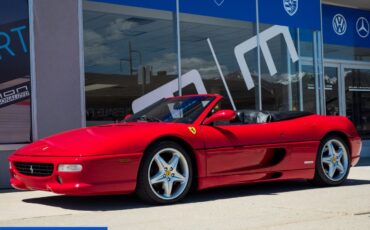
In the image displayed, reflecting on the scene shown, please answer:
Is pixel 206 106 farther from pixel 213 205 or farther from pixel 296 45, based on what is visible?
pixel 296 45

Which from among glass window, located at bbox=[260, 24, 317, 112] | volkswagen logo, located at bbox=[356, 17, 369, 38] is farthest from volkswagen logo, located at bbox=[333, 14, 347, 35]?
glass window, located at bbox=[260, 24, 317, 112]

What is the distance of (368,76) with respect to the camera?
15.2 m

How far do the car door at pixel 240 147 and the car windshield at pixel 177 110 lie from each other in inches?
10.6

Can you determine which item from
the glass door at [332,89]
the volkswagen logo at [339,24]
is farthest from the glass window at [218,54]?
the volkswagen logo at [339,24]

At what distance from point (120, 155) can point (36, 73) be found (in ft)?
11.8

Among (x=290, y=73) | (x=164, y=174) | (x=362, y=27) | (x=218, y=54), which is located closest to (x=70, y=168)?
(x=164, y=174)

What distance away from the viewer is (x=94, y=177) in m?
5.61

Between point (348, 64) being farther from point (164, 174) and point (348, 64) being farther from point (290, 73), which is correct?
point (164, 174)

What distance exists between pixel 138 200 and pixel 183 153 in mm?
799

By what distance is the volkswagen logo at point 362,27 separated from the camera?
48.7 feet

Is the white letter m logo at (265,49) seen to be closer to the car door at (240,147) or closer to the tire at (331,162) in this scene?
the tire at (331,162)

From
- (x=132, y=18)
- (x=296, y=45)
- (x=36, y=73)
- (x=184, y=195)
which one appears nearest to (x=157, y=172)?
(x=184, y=195)

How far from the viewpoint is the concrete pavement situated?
4.98 m

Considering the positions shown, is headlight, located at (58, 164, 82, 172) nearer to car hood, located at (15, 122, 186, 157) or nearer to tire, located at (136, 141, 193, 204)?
car hood, located at (15, 122, 186, 157)
